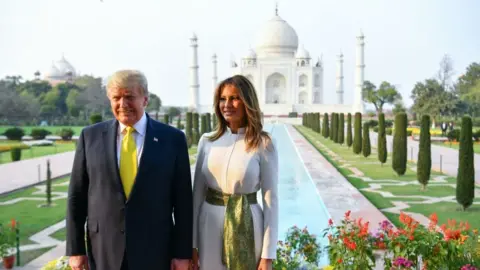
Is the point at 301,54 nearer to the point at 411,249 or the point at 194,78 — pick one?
the point at 194,78

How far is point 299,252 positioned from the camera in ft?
10.7

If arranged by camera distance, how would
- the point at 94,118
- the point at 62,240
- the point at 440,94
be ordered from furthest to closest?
the point at 440,94 → the point at 94,118 → the point at 62,240

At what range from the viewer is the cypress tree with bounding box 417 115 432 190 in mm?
7246

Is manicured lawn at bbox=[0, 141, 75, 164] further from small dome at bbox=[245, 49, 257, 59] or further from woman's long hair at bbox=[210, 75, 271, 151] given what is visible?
small dome at bbox=[245, 49, 257, 59]

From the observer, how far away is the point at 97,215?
190 cm

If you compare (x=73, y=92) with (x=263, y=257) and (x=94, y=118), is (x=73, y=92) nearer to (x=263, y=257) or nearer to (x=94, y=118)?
(x=94, y=118)

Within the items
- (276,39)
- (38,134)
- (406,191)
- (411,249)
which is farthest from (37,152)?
(276,39)

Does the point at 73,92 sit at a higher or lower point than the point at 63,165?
higher

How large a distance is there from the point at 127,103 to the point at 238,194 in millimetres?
502

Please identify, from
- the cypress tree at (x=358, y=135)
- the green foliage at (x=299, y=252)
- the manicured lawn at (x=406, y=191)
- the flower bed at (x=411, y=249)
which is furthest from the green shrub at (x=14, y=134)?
the flower bed at (x=411, y=249)

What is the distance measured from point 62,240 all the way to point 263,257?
3106mm

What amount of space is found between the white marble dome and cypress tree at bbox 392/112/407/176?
112 ft

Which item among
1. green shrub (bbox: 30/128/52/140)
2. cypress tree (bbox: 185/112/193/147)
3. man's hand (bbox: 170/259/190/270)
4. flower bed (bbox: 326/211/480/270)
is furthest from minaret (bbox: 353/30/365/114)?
man's hand (bbox: 170/259/190/270)

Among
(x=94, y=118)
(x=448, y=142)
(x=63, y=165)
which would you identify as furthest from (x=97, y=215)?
(x=448, y=142)
